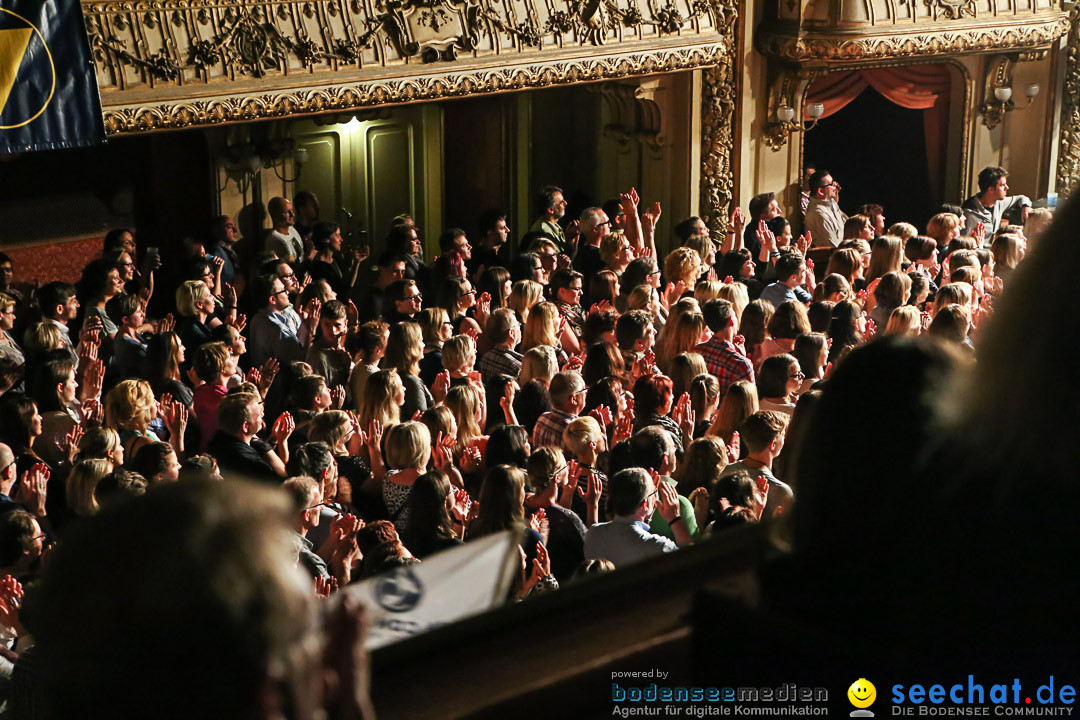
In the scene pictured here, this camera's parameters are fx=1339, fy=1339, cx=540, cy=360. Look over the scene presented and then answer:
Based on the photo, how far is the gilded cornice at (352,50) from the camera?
9578mm

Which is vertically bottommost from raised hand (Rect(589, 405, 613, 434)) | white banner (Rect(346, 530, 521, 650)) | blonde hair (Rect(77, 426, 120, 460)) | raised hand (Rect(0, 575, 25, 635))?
raised hand (Rect(589, 405, 613, 434))

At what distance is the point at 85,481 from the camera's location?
16.6 ft

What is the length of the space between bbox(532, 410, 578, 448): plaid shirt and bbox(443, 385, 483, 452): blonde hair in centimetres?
29

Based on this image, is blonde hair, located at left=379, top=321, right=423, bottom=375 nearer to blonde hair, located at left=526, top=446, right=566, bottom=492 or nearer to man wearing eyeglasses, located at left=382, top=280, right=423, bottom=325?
man wearing eyeglasses, located at left=382, top=280, right=423, bottom=325

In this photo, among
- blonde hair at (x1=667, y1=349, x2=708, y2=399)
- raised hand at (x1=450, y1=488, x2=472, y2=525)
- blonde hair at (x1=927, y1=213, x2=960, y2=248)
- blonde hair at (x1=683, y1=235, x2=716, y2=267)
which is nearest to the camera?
raised hand at (x1=450, y1=488, x2=472, y2=525)

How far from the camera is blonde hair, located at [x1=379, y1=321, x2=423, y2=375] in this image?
6895 mm

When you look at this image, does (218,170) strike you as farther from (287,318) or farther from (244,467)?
(244,467)

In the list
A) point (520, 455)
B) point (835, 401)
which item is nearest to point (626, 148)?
point (520, 455)

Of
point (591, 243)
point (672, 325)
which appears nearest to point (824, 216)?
point (591, 243)

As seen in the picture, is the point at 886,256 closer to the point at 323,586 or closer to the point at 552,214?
the point at 552,214

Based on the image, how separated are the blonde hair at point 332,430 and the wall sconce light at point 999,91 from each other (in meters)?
11.1

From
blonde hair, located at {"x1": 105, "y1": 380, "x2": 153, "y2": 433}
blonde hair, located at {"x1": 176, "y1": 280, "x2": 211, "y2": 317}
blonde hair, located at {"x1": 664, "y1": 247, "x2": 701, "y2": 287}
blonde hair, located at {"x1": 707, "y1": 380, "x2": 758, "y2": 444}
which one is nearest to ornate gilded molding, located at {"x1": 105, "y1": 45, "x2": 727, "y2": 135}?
blonde hair, located at {"x1": 176, "y1": 280, "x2": 211, "y2": 317}

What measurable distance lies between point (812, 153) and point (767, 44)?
320 centimetres

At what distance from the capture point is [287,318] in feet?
26.6
